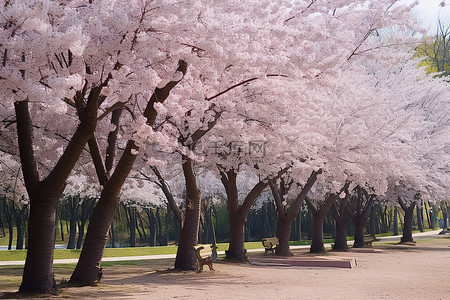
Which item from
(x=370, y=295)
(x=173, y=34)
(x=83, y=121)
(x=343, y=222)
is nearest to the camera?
(x=173, y=34)

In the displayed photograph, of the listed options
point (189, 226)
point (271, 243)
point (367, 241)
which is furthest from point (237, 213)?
point (367, 241)

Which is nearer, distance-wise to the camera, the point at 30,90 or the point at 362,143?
the point at 30,90

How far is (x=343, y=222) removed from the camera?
36250 mm

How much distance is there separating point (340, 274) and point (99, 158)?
30.1 ft

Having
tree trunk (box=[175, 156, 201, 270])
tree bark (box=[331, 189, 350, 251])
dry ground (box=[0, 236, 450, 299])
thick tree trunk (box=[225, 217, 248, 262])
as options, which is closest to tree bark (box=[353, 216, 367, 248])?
tree bark (box=[331, 189, 350, 251])

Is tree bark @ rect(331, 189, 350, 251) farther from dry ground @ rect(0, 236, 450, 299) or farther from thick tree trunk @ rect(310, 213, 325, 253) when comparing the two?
dry ground @ rect(0, 236, 450, 299)

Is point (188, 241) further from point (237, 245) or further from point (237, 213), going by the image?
point (237, 213)

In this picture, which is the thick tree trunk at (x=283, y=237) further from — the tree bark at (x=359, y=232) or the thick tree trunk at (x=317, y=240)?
the tree bark at (x=359, y=232)

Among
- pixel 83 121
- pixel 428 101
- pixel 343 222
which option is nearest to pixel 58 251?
pixel 343 222

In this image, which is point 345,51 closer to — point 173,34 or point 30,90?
point 173,34

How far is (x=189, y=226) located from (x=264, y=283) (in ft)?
13.7

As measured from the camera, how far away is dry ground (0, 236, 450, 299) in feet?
43.3

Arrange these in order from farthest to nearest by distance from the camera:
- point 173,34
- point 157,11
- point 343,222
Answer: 1. point 343,222
2. point 173,34
3. point 157,11

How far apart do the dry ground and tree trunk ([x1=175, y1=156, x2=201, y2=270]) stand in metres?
0.53
